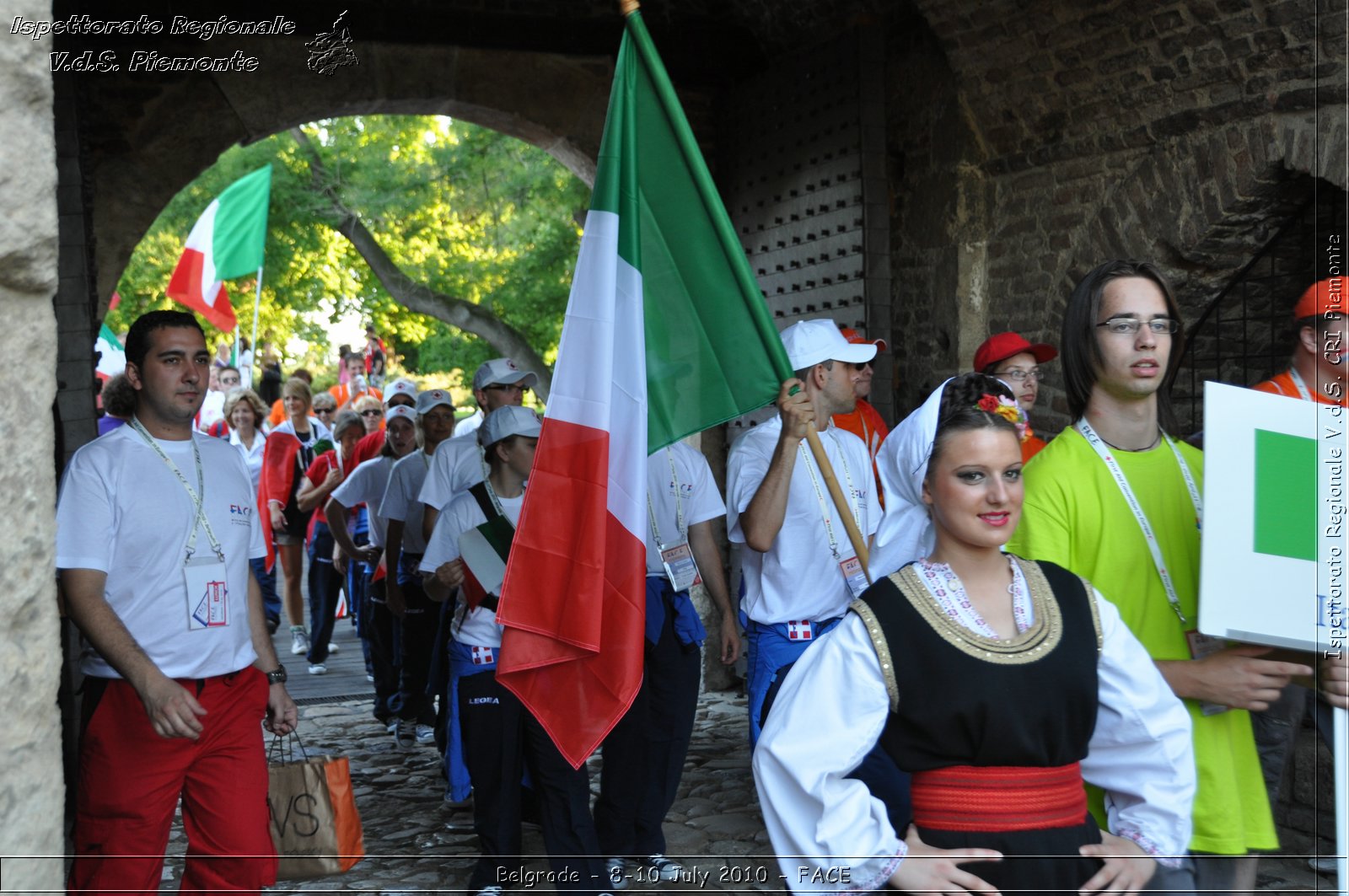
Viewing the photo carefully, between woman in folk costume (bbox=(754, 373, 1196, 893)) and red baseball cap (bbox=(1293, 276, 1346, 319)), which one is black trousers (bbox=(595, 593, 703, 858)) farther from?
woman in folk costume (bbox=(754, 373, 1196, 893))

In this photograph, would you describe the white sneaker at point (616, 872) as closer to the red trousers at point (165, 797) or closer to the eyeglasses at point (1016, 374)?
the red trousers at point (165, 797)

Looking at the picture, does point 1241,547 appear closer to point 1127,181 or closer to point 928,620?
point 928,620

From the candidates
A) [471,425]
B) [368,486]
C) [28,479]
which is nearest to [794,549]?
[28,479]

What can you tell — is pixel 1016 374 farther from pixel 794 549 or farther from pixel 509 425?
pixel 509 425

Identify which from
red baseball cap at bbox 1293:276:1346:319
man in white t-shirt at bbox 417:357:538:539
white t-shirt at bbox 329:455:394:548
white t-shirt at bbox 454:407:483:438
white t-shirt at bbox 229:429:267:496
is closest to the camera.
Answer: red baseball cap at bbox 1293:276:1346:319

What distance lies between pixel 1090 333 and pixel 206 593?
2457 mm

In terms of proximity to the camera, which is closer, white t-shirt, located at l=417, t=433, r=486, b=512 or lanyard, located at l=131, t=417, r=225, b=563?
lanyard, located at l=131, t=417, r=225, b=563

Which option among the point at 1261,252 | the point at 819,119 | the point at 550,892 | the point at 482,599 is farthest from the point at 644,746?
the point at 819,119

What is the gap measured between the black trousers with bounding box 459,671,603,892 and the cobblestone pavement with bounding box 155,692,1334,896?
391mm

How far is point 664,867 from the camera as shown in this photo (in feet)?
17.1

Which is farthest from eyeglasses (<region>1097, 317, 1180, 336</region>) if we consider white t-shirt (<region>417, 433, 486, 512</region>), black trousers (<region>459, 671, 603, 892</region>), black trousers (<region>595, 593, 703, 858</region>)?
white t-shirt (<region>417, 433, 486, 512</region>)

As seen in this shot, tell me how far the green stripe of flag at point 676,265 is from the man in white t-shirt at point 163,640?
54.1 inches

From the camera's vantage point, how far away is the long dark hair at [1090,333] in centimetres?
290

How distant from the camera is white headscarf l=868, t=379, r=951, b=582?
11.4 feet
